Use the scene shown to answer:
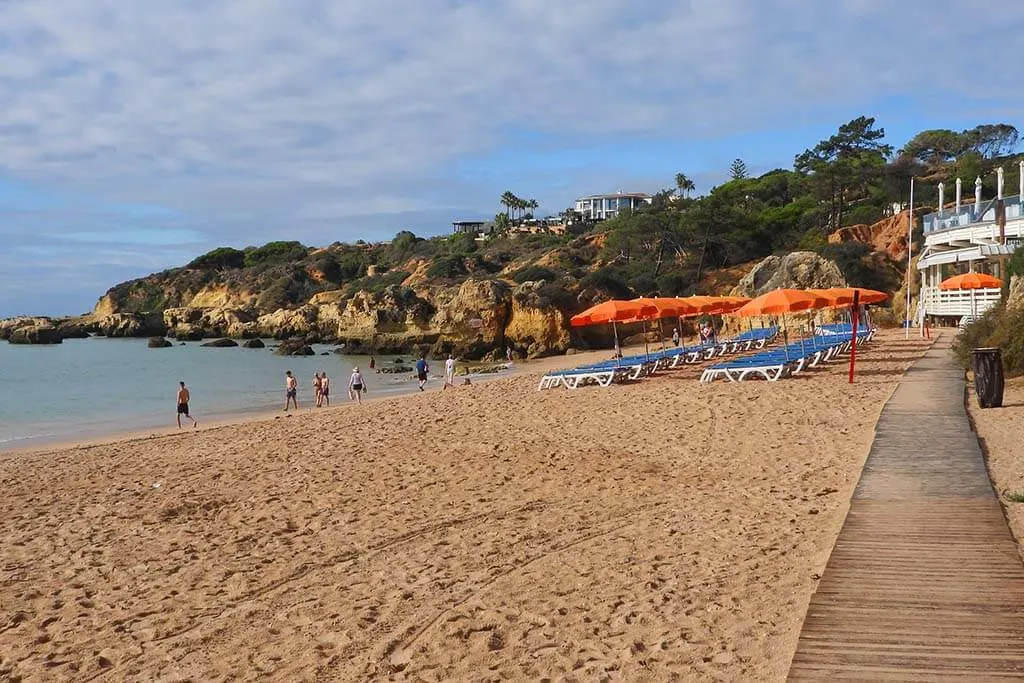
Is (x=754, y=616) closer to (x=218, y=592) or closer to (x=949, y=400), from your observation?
(x=218, y=592)

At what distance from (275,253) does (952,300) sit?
77125mm

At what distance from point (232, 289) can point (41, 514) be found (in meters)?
73.7

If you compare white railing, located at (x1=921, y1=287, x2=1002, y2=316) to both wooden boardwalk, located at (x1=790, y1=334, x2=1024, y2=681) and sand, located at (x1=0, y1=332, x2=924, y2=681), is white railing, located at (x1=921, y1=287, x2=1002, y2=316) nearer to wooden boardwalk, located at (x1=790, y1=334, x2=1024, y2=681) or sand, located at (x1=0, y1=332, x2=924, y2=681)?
sand, located at (x1=0, y1=332, x2=924, y2=681)

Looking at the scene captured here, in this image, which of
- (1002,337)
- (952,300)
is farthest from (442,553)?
(952,300)

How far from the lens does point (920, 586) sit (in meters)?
4.83

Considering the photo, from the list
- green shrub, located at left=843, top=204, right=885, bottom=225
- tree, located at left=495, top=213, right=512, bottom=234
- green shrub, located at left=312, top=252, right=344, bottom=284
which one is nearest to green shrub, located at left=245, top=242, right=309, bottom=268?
green shrub, located at left=312, top=252, right=344, bottom=284

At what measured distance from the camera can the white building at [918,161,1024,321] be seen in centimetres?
2789

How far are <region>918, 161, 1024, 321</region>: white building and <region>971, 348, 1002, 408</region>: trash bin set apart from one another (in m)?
16.0

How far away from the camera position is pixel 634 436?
1193 cm

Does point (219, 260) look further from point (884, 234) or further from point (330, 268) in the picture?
point (884, 234)

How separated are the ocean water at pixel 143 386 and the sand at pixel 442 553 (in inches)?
375

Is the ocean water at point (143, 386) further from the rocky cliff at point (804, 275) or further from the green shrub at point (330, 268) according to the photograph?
the green shrub at point (330, 268)

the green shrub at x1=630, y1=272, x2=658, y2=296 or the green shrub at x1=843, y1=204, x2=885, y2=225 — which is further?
the green shrub at x1=843, y1=204, x2=885, y2=225

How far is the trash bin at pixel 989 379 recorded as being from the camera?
11.5 m
